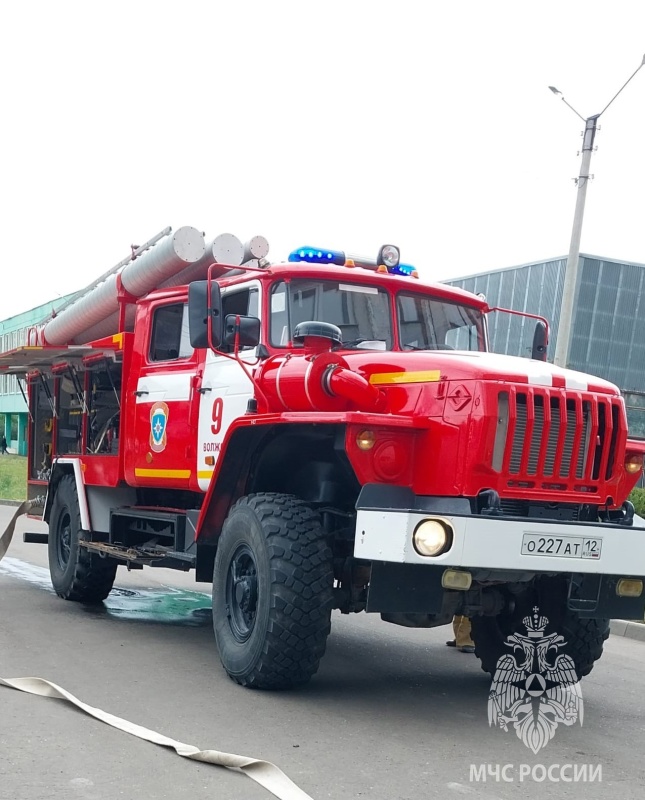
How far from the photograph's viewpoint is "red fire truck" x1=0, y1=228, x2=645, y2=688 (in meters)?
5.54

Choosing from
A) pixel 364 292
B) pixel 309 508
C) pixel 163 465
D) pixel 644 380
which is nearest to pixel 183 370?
pixel 163 465

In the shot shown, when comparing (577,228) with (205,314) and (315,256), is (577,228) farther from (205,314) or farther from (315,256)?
(205,314)

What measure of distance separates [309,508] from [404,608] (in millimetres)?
890

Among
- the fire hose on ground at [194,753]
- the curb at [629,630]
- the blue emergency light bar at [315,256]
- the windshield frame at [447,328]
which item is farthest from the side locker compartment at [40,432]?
the curb at [629,630]

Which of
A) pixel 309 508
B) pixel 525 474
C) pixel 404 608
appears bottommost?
pixel 404 608

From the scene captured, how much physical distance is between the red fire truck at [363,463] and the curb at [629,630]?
Result: 3056 mm

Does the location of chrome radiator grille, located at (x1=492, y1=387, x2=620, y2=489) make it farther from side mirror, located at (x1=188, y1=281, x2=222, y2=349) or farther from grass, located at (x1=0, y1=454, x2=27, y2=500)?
grass, located at (x1=0, y1=454, x2=27, y2=500)

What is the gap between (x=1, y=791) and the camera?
413cm

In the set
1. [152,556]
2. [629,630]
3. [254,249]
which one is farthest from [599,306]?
[152,556]

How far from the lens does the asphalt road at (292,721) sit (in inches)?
175

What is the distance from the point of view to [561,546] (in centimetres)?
550

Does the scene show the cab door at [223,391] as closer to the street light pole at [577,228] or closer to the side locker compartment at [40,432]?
the side locker compartment at [40,432]

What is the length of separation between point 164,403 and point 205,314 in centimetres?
154

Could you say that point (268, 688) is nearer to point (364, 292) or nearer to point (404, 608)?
point (404, 608)
